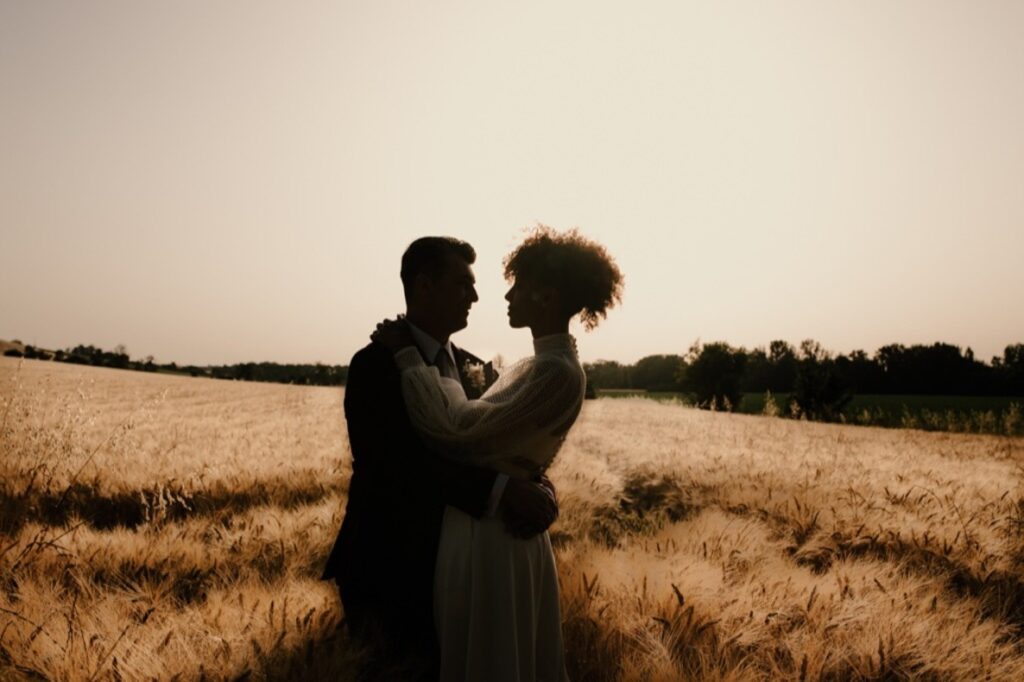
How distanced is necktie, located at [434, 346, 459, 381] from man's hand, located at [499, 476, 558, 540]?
0.69m

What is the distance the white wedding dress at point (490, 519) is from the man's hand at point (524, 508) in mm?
67

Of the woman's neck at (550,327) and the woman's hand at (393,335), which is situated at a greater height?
the woman's neck at (550,327)

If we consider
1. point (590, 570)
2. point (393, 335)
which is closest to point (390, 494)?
point (393, 335)

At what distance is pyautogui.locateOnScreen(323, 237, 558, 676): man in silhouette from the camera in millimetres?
2248

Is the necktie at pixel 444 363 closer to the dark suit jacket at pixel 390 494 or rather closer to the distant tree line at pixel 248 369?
the dark suit jacket at pixel 390 494

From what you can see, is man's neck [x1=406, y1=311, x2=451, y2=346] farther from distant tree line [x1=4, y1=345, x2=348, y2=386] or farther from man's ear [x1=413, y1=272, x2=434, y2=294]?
distant tree line [x1=4, y1=345, x2=348, y2=386]

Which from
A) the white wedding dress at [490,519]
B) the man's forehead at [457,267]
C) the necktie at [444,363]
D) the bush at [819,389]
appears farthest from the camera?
the bush at [819,389]

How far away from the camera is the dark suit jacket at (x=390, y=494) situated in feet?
7.59

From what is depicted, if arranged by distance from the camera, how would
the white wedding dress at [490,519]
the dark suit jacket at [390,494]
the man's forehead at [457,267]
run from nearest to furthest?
the white wedding dress at [490,519] → the dark suit jacket at [390,494] → the man's forehead at [457,267]

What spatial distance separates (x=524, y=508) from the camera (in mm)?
2215

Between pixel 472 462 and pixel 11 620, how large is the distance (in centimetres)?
220

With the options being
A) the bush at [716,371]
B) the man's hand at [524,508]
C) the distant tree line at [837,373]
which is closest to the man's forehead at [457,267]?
the man's hand at [524,508]

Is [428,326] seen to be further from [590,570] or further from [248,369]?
[248,369]

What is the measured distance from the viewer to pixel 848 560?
13.5 feet
